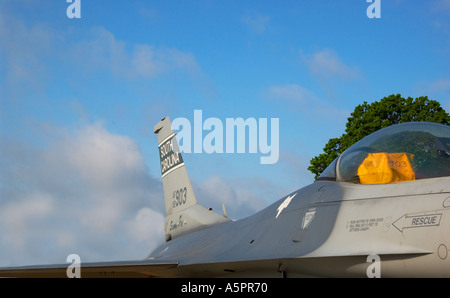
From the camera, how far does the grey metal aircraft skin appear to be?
5.48 m

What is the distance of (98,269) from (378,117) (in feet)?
74.1

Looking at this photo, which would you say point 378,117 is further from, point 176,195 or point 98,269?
point 98,269

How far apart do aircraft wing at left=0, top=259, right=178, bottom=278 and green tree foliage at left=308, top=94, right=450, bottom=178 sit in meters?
20.0

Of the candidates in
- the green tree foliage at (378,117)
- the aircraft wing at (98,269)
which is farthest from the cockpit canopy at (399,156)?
the green tree foliage at (378,117)

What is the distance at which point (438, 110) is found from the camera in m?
28.6

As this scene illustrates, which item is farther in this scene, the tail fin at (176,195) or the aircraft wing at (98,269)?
the tail fin at (176,195)

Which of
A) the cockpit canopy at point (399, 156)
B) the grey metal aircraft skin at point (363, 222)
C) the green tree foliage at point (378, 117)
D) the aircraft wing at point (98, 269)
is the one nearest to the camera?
the grey metal aircraft skin at point (363, 222)

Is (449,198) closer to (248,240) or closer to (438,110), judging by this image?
(248,240)

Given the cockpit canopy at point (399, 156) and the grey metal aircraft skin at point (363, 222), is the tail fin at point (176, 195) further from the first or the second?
the cockpit canopy at point (399, 156)

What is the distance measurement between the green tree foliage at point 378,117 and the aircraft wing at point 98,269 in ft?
65.6

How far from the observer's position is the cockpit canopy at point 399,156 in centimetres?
609

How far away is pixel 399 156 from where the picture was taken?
20.9ft

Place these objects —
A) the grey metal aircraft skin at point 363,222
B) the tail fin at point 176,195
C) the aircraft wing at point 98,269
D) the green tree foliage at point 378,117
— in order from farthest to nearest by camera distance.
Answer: the green tree foliage at point 378,117 < the tail fin at point 176,195 < the aircraft wing at point 98,269 < the grey metal aircraft skin at point 363,222
